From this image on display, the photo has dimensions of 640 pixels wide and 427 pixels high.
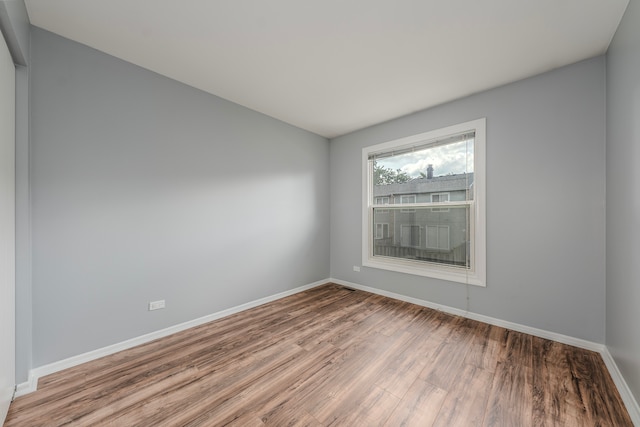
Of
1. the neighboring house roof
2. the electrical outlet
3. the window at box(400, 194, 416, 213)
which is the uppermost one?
the neighboring house roof

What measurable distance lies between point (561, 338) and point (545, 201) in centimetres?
133

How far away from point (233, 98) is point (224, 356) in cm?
283

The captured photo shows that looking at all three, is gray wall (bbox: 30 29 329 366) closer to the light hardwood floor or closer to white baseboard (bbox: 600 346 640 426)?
the light hardwood floor

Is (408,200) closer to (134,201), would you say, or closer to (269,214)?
(269,214)

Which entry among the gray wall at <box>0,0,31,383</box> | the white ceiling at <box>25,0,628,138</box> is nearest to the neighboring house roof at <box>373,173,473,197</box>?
the white ceiling at <box>25,0,628,138</box>

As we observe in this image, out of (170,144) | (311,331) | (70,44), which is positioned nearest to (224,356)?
(311,331)

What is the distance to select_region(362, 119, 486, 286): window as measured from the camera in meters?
2.91

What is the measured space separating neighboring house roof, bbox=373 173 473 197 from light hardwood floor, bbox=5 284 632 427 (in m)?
1.65

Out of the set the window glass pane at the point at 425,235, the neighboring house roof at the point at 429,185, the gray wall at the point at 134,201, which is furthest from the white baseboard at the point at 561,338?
the gray wall at the point at 134,201

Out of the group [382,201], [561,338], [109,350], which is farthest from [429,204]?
[109,350]

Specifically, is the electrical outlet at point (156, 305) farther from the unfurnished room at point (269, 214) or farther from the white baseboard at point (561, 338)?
the white baseboard at point (561, 338)

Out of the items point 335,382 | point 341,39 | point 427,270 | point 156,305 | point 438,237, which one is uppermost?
point 341,39

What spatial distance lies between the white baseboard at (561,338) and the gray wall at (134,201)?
6.42ft

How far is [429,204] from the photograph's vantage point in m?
3.36
